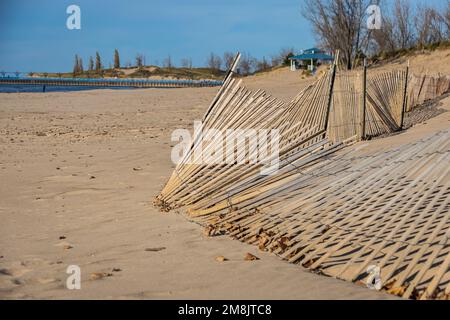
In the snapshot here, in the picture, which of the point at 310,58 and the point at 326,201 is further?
the point at 310,58

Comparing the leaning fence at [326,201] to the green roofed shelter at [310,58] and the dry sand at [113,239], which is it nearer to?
the dry sand at [113,239]

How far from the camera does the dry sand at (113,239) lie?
3.14 metres

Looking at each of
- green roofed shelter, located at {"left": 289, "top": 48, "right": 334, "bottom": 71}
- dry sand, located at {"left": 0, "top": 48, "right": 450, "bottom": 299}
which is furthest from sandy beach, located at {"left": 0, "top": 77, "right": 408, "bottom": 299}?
green roofed shelter, located at {"left": 289, "top": 48, "right": 334, "bottom": 71}

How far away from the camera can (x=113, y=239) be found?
4.21 meters

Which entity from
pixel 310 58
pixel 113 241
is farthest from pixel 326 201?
pixel 310 58

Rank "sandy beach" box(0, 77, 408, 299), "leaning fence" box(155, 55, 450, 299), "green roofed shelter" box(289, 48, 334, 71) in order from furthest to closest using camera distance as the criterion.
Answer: "green roofed shelter" box(289, 48, 334, 71) → "leaning fence" box(155, 55, 450, 299) → "sandy beach" box(0, 77, 408, 299)

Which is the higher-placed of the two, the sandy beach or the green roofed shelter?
the green roofed shelter

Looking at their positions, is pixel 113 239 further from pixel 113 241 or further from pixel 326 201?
pixel 326 201

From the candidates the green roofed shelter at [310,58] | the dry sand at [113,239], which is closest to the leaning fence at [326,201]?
the dry sand at [113,239]

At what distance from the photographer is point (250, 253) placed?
3.81m

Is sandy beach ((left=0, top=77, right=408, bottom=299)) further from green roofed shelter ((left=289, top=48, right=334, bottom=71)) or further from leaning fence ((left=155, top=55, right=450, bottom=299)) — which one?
green roofed shelter ((left=289, top=48, right=334, bottom=71))

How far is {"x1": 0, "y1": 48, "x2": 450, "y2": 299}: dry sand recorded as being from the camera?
3139 millimetres
